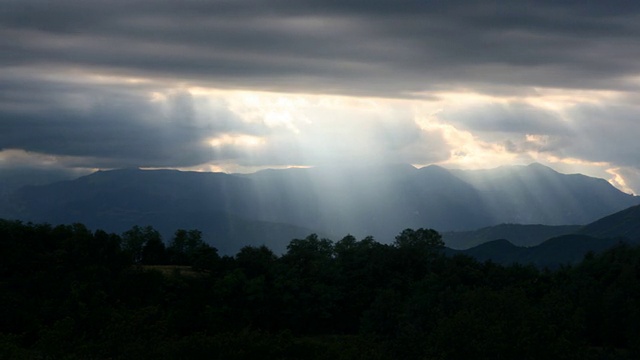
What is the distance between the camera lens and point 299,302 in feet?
378

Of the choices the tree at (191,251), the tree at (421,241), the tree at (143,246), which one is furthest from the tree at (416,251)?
the tree at (143,246)

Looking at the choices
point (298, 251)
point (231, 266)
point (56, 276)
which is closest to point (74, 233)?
point (56, 276)

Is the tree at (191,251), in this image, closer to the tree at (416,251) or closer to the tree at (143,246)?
the tree at (143,246)

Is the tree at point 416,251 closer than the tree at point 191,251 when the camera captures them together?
No

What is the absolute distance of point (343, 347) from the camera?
71875 millimetres

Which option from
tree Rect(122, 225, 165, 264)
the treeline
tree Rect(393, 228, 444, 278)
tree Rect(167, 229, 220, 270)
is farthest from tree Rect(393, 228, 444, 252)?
tree Rect(122, 225, 165, 264)

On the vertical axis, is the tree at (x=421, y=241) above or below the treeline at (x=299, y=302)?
above

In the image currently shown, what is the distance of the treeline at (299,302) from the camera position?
6831 centimetres

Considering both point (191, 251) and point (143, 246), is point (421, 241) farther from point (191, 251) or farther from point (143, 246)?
point (143, 246)

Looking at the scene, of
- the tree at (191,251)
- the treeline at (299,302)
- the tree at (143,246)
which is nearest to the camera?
the treeline at (299,302)

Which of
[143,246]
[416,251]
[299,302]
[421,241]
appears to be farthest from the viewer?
[421,241]

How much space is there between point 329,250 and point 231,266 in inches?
748

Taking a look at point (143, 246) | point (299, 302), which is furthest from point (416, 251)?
point (143, 246)

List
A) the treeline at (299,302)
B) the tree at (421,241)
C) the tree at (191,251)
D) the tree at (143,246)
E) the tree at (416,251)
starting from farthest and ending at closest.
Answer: the tree at (421,241)
the tree at (143,246)
the tree at (416,251)
the tree at (191,251)
the treeline at (299,302)
